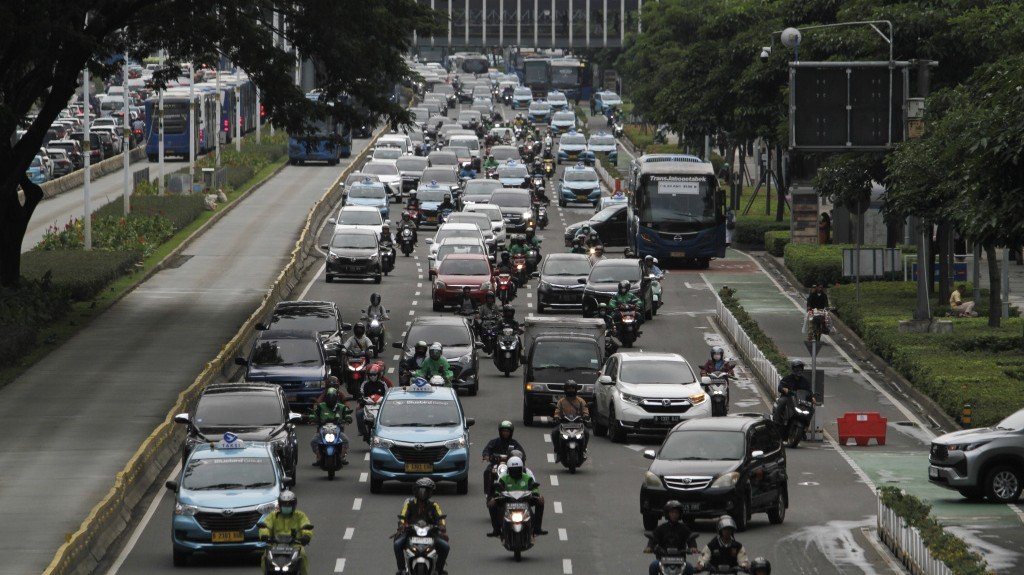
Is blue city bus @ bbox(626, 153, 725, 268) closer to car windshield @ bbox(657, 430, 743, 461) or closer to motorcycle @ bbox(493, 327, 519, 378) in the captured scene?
motorcycle @ bbox(493, 327, 519, 378)

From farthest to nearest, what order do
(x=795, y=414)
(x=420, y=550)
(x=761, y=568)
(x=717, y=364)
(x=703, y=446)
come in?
1. (x=717, y=364)
2. (x=795, y=414)
3. (x=703, y=446)
4. (x=420, y=550)
5. (x=761, y=568)

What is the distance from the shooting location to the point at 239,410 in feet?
102

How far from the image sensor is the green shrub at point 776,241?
223 feet

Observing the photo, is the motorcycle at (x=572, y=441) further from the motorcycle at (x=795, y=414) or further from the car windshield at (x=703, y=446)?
the motorcycle at (x=795, y=414)

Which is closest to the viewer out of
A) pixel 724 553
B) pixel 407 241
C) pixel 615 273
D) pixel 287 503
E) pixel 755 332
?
pixel 724 553

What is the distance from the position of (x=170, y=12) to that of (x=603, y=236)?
22676 mm

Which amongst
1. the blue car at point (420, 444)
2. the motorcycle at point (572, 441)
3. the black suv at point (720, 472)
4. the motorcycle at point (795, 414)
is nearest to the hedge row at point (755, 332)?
the motorcycle at point (795, 414)

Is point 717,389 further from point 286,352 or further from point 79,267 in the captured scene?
point 79,267

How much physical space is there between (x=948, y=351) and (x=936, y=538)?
2085 centimetres

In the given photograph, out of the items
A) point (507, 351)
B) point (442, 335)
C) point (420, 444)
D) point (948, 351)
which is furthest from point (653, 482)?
point (948, 351)

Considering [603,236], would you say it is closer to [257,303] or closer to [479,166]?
[257,303]

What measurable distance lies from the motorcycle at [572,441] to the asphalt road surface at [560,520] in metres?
0.25

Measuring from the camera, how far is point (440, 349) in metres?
38.2

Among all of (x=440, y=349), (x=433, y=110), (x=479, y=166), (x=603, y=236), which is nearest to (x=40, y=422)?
(x=440, y=349)
